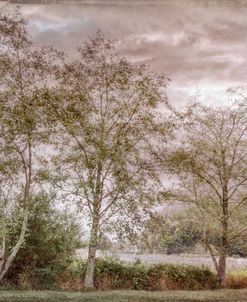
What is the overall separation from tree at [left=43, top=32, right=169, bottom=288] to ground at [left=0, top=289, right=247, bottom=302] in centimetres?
159

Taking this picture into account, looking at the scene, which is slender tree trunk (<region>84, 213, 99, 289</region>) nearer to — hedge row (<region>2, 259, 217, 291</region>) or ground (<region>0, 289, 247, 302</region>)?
hedge row (<region>2, 259, 217, 291</region>)

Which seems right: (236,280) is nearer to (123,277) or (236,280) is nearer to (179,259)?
(179,259)

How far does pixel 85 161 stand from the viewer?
44.7ft

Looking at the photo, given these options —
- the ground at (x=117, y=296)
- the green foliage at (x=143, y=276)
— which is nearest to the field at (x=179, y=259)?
the green foliage at (x=143, y=276)

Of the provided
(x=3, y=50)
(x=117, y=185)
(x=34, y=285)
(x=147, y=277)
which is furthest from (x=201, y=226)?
(x=3, y=50)

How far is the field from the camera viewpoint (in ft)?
48.4

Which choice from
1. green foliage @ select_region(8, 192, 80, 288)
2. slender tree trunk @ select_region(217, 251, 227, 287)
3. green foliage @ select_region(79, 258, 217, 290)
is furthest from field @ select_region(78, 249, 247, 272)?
green foliage @ select_region(8, 192, 80, 288)

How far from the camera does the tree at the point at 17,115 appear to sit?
1151cm

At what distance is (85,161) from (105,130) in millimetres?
867

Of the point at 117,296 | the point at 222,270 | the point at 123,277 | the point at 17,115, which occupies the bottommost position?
the point at 117,296

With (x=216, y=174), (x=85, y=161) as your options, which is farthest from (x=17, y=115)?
(x=216, y=174)

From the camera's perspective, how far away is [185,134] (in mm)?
16109

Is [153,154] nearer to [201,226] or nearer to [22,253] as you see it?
[201,226]

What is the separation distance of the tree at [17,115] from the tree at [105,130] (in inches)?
27.4
